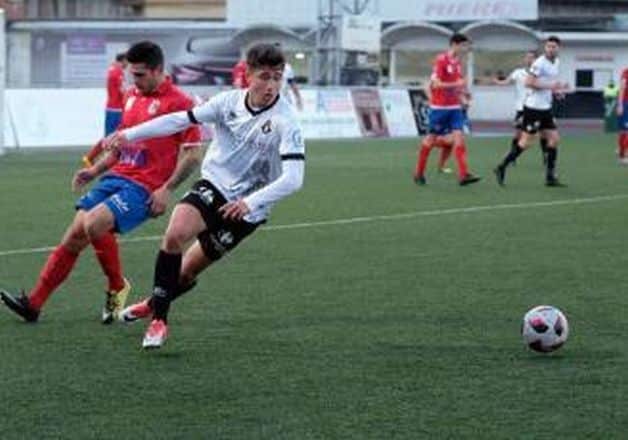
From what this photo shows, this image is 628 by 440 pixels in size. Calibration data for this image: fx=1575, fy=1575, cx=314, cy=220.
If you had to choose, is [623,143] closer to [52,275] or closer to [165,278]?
[52,275]

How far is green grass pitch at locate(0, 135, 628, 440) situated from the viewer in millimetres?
6762

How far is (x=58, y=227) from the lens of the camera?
50.8ft

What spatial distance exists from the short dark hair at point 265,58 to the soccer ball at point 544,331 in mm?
1933

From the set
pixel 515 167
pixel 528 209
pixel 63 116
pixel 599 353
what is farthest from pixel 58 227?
pixel 63 116

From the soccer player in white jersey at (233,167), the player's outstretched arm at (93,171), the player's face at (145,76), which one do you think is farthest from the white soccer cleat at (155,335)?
the player's face at (145,76)

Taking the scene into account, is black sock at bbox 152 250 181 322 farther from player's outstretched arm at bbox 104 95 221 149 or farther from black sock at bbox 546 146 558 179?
black sock at bbox 546 146 558 179

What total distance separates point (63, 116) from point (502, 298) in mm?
21806

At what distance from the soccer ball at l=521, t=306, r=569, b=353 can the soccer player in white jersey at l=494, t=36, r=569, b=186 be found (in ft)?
43.8

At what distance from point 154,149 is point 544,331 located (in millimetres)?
2728

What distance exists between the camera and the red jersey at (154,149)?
31.3 feet

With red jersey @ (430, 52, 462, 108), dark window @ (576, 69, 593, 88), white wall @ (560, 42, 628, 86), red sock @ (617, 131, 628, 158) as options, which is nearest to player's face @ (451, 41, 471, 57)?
red jersey @ (430, 52, 462, 108)

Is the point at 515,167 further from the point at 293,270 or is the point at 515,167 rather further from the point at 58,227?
the point at 293,270

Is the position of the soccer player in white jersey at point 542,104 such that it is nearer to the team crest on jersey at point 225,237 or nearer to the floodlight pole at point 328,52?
the team crest on jersey at point 225,237

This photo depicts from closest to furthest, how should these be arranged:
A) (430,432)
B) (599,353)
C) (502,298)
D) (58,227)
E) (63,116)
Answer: (430,432) → (599,353) → (502,298) → (58,227) → (63,116)
